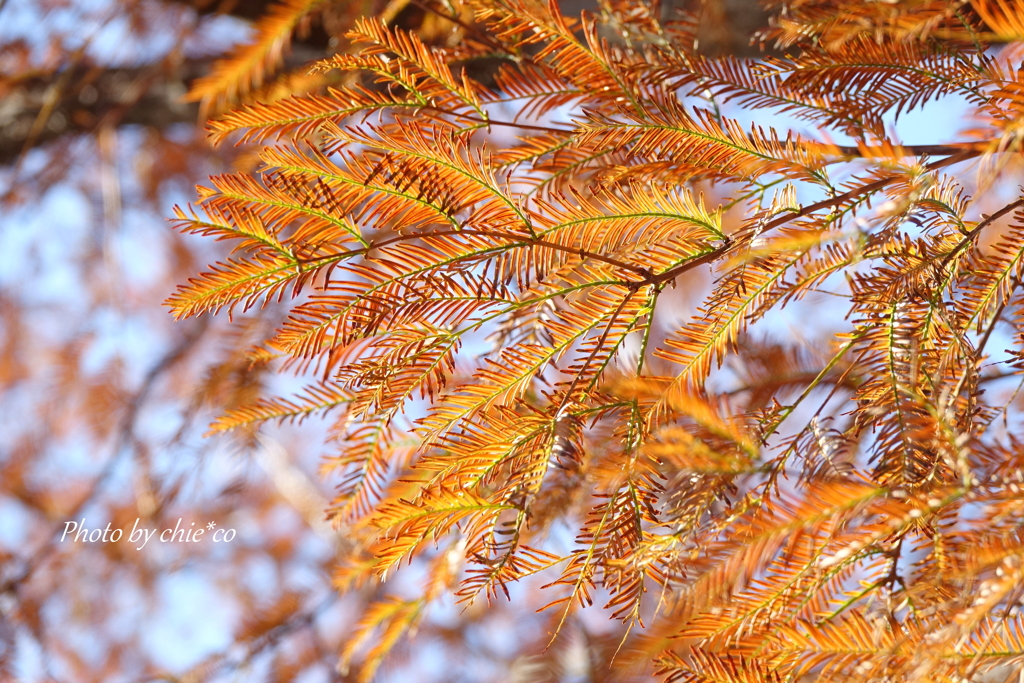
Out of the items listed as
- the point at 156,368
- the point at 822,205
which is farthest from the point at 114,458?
the point at 822,205

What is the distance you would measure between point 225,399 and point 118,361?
2.30 feet

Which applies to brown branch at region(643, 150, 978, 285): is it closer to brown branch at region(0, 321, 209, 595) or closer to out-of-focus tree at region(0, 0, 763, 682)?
out-of-focus tree at region(0, 0, 763, 682)

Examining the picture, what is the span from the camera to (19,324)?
301 cm

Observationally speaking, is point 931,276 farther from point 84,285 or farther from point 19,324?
point 19,324

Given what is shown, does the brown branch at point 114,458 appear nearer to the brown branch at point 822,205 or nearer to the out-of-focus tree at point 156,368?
the out-of-focus tree at point 156,368

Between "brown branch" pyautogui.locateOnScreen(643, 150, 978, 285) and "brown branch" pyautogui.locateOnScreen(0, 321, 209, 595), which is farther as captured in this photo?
"brown branch" pyautogui.locateOnScreen(0, 321, 209, 595)

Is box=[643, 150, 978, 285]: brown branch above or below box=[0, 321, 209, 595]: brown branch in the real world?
above

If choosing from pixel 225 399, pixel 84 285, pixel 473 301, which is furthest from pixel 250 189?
pixel 84 285

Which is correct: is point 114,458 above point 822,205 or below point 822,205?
below

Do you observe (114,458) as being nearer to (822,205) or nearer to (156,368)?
(156,368)

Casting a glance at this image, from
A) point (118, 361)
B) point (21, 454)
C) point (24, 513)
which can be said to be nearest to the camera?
point (118, 361)

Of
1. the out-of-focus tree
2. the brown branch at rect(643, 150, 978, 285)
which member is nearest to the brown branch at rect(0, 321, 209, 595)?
the out-of-focus tree

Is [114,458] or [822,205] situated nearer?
[822,205]

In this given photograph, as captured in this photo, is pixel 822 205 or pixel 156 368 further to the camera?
pixel 156 368
